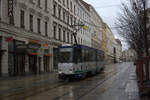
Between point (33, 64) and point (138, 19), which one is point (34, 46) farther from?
point (138, 19)

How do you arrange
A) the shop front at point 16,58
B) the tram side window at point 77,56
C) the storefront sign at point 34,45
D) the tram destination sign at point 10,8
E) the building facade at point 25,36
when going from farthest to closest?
the storefront sign at point 34,45, the shop front at point 16,58, the building facade at point 25,36, the tram destination sign at point 10,8, the tram side window at point 77,56

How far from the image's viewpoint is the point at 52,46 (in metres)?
36.4

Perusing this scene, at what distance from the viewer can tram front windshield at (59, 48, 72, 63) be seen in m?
19.9

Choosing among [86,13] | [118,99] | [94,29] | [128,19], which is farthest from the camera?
[94,29]

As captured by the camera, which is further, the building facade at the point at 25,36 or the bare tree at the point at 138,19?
the building facade at the point at 25,36

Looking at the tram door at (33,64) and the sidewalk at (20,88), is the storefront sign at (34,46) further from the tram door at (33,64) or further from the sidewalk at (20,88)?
the sidewalk at (20,88)

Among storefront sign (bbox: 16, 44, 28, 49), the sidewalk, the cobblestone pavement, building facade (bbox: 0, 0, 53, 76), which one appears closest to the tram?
the sidewalk

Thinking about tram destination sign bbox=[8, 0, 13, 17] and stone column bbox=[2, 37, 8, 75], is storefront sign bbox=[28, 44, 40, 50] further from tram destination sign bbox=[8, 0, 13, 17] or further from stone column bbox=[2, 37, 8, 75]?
tram destination sign bbox=[8, 0, 13, 17]

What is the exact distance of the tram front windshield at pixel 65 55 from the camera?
19.9 meters

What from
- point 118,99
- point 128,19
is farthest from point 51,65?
point 118,99

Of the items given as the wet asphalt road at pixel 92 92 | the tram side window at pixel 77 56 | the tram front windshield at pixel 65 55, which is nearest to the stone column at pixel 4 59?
the tram front windshield at pixel 65 55

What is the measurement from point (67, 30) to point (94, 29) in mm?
33080

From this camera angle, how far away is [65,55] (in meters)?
20.1

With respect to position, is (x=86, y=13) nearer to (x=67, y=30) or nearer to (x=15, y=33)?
(x=67, y=30)
